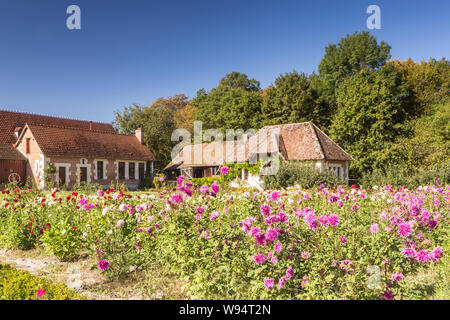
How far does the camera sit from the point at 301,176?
19406 mm

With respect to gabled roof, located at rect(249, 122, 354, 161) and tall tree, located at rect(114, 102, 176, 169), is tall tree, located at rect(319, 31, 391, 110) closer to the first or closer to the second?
gabled roof, located at rect(249, 122, 354, 161)

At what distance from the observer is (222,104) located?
4191 cm

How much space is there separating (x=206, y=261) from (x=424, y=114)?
38.0 m

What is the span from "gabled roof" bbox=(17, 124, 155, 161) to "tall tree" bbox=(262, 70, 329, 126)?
1468 centimetres

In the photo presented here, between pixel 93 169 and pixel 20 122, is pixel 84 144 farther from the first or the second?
pixel 20 122

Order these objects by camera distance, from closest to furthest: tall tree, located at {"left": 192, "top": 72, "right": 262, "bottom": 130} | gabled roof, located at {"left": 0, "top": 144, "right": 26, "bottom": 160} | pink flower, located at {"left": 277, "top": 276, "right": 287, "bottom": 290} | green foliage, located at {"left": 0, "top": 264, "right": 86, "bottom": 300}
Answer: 1. pink flower, located at {"left": 277, "top": 276, "right": 287, "bottom": 290}
2. green foliage, located at {"left": 0, "top": 264, "right": 86, "bottom": 300}
3. gabled roof, located at {"left": 0, "top": 144, "right": 26, "bottom": 160}
4. tall tree, located at {"left": 192, "top": 72, "right": 262, "bottom": 130}

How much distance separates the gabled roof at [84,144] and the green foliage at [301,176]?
1736 cm

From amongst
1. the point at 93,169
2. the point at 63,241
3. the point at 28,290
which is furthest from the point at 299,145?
the point at 28,290

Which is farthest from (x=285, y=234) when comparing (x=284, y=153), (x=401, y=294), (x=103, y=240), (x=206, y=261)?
(x=284, y=153)

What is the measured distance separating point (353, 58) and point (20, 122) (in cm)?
3745

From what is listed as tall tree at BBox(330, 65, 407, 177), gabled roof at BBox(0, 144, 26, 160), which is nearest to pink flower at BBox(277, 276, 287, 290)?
tall tree at BBox(330, 65, 407, 177)

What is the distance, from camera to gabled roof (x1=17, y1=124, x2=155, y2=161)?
27.0 metres
